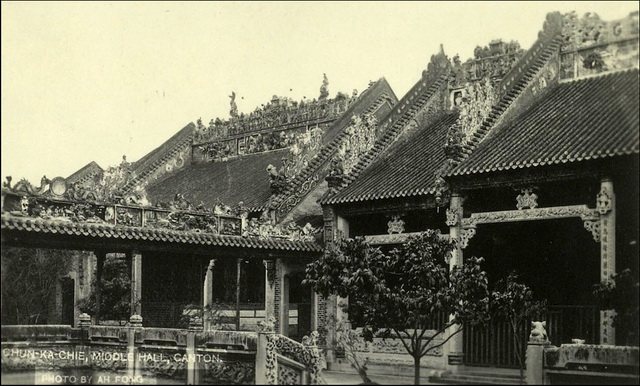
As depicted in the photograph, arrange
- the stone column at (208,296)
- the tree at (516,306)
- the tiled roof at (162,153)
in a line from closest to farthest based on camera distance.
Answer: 1. the tree at (516,306)
2. the stone column at (208,296)
3. the tiled roof at (162,153)

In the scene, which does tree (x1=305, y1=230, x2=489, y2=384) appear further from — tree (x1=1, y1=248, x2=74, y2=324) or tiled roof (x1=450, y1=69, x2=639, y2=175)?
tree (x1=1, y1=248, x2=74, y2=324)

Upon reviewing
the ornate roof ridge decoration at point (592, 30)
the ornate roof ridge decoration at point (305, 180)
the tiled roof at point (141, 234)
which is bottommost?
the tiled roof at point (141, 234)

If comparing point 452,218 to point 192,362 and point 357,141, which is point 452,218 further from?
point 192,362

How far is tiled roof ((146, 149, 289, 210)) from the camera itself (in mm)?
27234

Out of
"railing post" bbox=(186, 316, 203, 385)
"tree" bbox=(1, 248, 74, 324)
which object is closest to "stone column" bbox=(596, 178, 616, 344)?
"railing post" bbox=(186, 316, 203, 385)

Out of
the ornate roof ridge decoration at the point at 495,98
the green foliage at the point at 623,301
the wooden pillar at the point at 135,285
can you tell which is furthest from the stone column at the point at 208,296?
the green foliage at the point at 623,301

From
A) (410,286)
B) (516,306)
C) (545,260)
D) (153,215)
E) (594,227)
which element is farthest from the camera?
(545,260)

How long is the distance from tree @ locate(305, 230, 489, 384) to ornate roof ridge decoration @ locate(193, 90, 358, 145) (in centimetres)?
1492

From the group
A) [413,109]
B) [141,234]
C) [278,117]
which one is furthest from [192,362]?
[278,117]

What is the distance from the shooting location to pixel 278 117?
106ft

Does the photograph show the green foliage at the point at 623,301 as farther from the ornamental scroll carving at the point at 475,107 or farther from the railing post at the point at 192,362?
the railing post at the point at 192,362

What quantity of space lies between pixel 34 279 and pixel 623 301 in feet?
66.7

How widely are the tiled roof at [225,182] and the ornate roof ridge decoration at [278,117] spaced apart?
1.18m

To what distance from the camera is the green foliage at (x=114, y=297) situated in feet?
85.6
